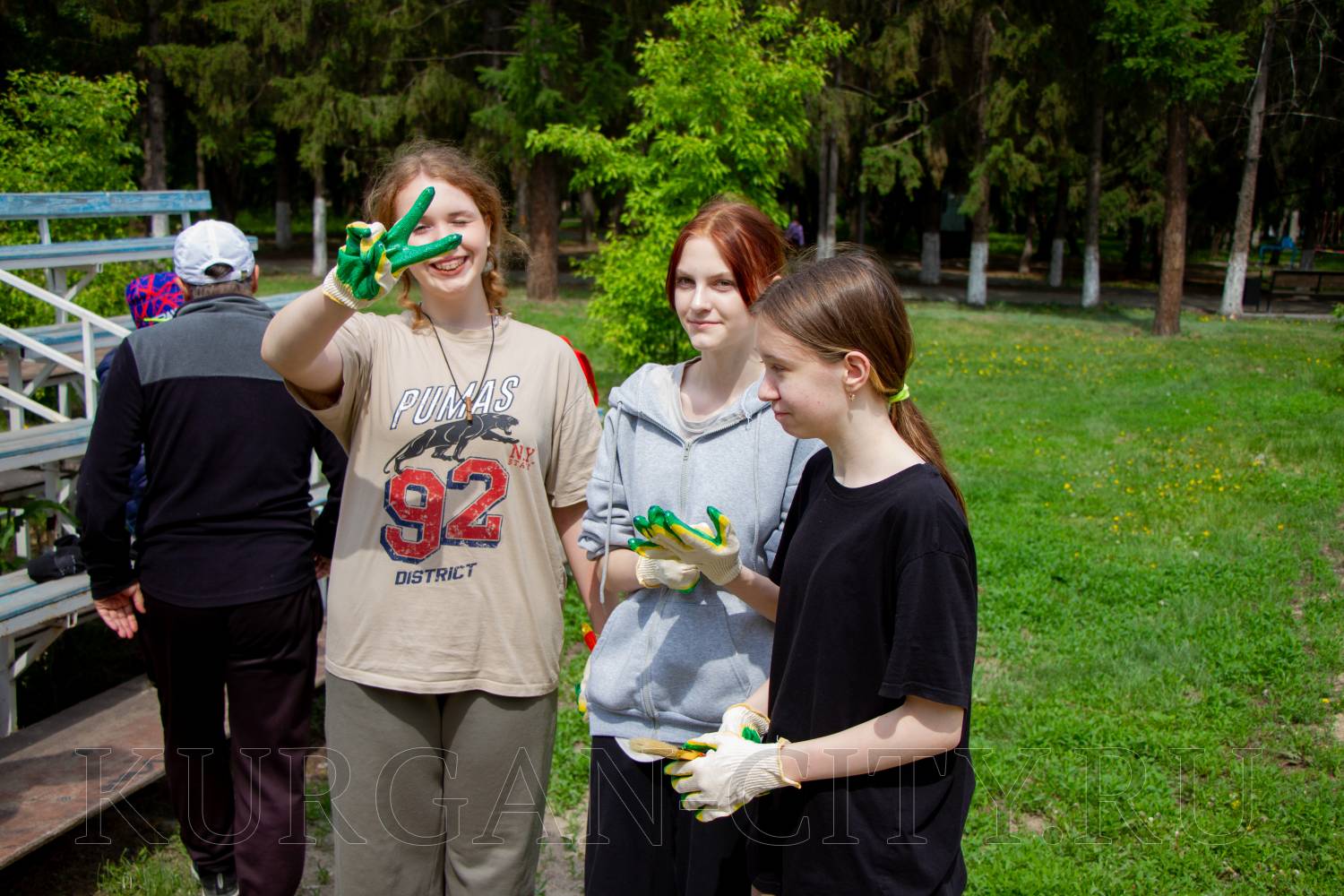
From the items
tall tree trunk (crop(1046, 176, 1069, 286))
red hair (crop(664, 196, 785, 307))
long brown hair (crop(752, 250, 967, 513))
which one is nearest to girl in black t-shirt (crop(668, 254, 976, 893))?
long brown hair (crop(752, 250, 967, 513))

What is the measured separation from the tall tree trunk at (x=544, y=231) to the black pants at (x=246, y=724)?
16.6 m

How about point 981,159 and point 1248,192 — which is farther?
point 981,159

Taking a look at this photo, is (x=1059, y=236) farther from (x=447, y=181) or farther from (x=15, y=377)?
(x=447, y=181)

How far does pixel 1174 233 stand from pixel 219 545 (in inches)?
654

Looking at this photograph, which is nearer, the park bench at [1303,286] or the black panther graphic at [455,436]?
the black panther graphic at [455,436]

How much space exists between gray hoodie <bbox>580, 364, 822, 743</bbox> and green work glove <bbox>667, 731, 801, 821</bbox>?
0.36 metres

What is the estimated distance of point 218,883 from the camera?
3.18m

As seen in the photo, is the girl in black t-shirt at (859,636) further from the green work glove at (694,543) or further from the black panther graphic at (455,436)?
→ the black panther graphic at (455,436)

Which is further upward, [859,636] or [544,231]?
[544,231]

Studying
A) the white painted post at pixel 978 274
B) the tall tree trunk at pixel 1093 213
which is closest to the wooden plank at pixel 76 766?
the white painted post at pixel 978 274

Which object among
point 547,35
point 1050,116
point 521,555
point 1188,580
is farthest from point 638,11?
point 521,555

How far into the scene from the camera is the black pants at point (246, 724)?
2.91m

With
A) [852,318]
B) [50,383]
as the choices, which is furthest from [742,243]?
[50,383]

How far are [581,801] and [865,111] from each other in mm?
19814
